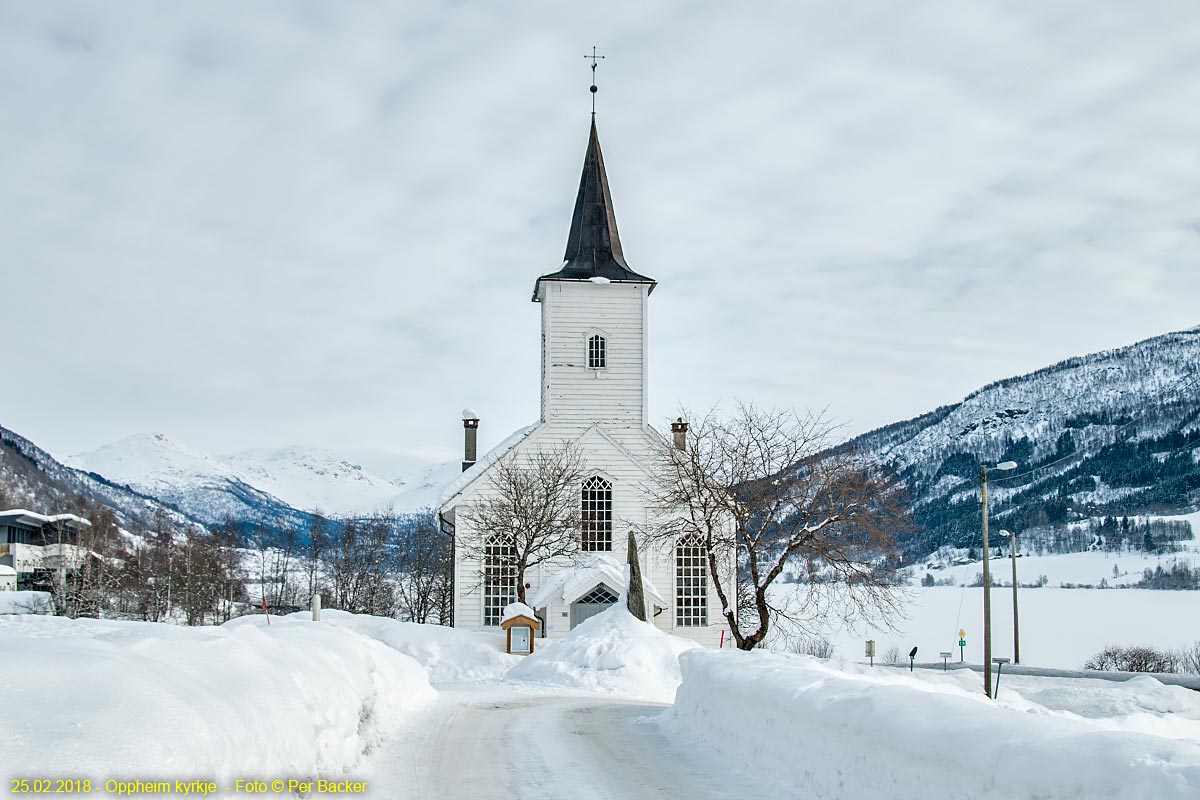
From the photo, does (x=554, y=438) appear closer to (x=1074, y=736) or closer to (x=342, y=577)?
(x=1074, y=736)

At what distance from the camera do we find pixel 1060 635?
68.4 m

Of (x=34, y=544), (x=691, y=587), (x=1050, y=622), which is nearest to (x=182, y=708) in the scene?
(x=691, y=587)

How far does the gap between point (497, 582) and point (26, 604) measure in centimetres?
2444

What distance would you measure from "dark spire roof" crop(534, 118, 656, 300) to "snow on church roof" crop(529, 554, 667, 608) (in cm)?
1103

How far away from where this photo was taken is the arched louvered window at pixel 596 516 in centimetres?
3731

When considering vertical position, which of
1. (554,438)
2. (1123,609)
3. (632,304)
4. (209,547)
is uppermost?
(632,304)

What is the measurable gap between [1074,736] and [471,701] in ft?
45.2

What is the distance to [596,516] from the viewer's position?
37344mm


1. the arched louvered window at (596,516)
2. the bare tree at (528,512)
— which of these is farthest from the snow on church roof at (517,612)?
the arched louvered window at (596,516)

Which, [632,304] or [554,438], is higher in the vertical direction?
[632,304]

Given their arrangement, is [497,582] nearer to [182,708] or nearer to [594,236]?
[594,236]

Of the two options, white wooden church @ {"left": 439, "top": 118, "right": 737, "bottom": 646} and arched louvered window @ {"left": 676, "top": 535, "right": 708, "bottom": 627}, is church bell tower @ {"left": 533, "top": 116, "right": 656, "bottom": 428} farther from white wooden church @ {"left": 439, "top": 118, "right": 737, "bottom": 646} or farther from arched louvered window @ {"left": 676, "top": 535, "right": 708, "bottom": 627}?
arched louvered window @ {"left": 676, "top": 535, "right": 708, "bottom": 627}

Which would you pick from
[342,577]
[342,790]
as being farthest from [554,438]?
[342,577]

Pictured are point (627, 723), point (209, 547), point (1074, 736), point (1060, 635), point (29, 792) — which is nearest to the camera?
point (29, 792)
